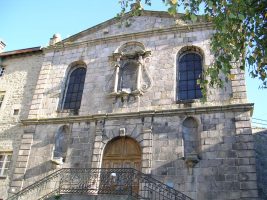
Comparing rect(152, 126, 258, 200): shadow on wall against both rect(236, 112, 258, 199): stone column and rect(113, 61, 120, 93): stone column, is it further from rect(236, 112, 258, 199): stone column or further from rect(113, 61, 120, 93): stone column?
rect(113, 61, 120, 93): stone column

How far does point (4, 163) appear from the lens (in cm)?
1359

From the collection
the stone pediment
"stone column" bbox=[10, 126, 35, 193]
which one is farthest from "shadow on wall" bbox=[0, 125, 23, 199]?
Answer: the stone pediment

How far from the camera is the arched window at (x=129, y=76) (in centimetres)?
1334

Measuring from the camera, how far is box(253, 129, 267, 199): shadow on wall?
11.0 meters

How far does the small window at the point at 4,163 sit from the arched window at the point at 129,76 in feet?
19.9

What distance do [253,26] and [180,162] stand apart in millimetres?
5479

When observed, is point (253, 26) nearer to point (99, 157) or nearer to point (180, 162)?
point (180, 162)

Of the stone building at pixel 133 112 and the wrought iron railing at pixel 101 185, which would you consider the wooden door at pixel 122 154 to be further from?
the wrought iron railing at pixel 101 185

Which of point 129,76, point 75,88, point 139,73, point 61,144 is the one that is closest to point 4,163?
point 61,144

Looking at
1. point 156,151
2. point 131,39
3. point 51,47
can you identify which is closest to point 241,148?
point 156,151

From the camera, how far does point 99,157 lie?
1189cm

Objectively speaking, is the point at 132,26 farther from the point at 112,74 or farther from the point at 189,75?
the point at 189,75

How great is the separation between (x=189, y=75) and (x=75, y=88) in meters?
5.51

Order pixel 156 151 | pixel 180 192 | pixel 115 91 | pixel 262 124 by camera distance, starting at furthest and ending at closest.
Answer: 1. pixel 262 124
2. pixel 115 91
3. pixel 156 151
4. pixel 180 192
